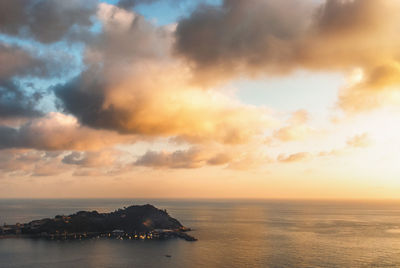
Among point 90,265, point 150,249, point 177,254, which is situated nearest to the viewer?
point 90,265

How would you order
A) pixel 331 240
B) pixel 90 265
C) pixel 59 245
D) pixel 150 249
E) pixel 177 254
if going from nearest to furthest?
Answer: pixel 90 265 → pixel 177 254 → pixel 150 249 → pixel 59 245 → pixel 331 240

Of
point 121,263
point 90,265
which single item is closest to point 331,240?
point 121,263

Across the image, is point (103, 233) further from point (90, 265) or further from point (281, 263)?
point (281, 263)

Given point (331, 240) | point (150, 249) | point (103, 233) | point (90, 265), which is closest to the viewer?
point (90, 265)

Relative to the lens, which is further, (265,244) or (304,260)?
(265,244)

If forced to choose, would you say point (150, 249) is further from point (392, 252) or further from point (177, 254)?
point (392, 252)

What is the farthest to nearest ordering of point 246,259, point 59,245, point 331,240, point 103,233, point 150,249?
point 103,233
point 331,240
point 59,245
point 150,249
point 246,259

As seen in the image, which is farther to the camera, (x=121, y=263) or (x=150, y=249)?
(x=150, y=249)

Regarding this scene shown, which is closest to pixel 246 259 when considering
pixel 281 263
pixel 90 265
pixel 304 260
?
pixel 281 263
